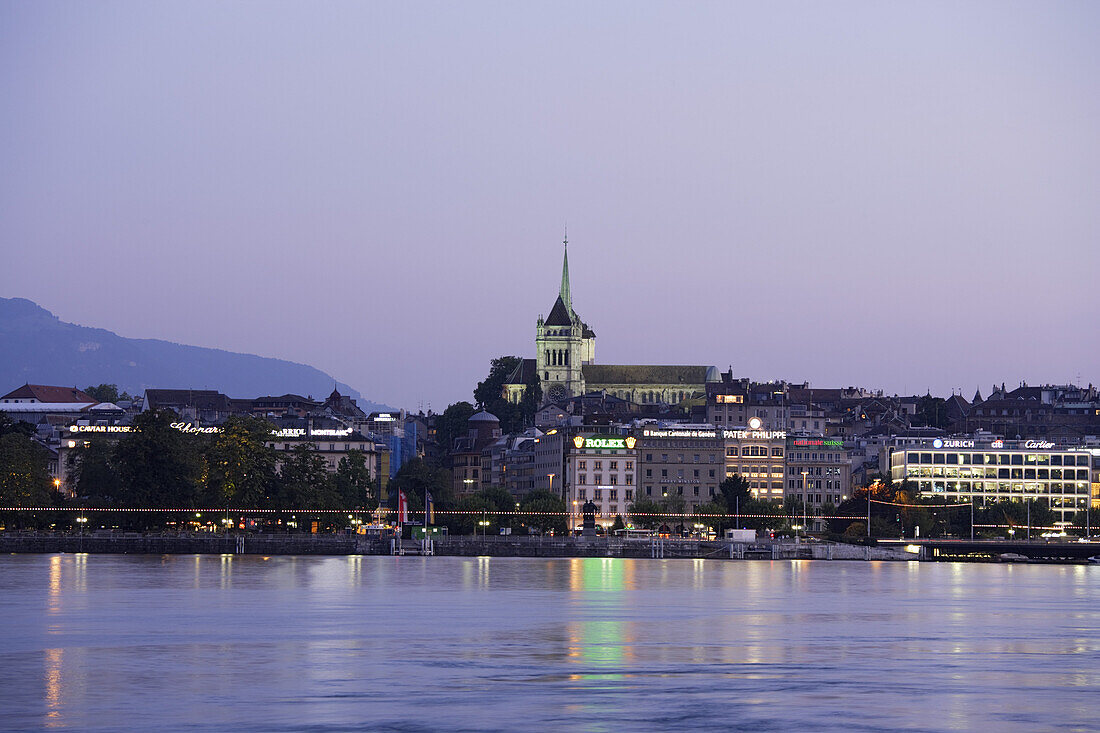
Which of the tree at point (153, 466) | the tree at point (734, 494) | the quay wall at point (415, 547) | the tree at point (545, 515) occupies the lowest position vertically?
the quay wall at point (415, 547)

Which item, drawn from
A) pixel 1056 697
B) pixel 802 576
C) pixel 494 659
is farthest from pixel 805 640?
pixel 802 576

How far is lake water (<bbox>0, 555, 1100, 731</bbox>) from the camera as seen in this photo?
115ft

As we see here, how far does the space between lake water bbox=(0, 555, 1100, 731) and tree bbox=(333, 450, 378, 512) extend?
265 feet

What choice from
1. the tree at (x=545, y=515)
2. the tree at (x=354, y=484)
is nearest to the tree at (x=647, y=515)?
the tree at (x=545, y=515)

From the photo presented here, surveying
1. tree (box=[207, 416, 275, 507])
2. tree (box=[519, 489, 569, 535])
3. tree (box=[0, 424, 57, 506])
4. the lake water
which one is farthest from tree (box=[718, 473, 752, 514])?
the lake water

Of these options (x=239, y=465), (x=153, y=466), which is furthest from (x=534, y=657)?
(x=153, y=466)

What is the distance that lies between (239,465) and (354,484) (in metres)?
37.1

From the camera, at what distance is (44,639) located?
51000 mm

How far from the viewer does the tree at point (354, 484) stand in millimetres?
171750

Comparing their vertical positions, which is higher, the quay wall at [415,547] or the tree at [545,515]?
the tree at [545,515]

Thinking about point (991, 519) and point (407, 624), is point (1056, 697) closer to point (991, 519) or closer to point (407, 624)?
point (407, 624)

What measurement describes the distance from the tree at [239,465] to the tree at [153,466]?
9.11ft

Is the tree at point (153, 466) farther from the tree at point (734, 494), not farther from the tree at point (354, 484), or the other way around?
the tree at point (734, 494)

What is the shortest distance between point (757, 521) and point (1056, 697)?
5876 inches
